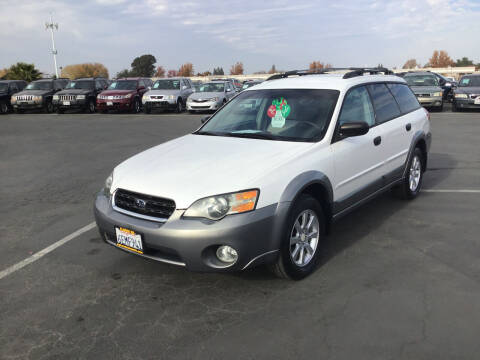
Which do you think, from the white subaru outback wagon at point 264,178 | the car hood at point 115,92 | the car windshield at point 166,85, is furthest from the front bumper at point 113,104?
the white subaru outback wagon at point 264,178

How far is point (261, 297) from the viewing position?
3.55 meters

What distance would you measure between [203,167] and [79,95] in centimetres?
1956

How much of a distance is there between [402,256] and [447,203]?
2.06 meters

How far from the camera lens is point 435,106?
17.6m

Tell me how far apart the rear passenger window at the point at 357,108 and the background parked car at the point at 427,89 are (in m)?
13.3

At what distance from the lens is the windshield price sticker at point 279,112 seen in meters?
4.51

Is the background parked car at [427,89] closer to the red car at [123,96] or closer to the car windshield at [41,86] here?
the red car at [123,96]

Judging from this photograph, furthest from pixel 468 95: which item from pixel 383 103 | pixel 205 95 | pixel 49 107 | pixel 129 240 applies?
pixel 49 107

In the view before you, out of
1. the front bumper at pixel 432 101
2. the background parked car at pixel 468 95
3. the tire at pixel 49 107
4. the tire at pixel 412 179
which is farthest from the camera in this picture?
the tire at pixel 49 107

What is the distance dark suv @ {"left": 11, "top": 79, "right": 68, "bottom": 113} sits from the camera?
22125 mm

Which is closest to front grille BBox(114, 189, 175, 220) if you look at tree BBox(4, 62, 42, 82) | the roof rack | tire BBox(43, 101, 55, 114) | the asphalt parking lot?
the asphalt parking lot

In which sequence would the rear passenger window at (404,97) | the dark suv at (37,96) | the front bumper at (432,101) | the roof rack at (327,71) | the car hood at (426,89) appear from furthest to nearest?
the dark suv at (37,96) < the car hood at (426,89) < the front bumper at (432,101) < the rear passenger window at (404,97) < the roof rack at (327,71)

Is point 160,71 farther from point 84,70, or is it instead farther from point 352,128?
point 352,128

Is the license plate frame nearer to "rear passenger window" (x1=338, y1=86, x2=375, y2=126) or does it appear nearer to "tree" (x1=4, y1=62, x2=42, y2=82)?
"rear passenger window" (x1=338, y1=86, x2=375, y2=126)
